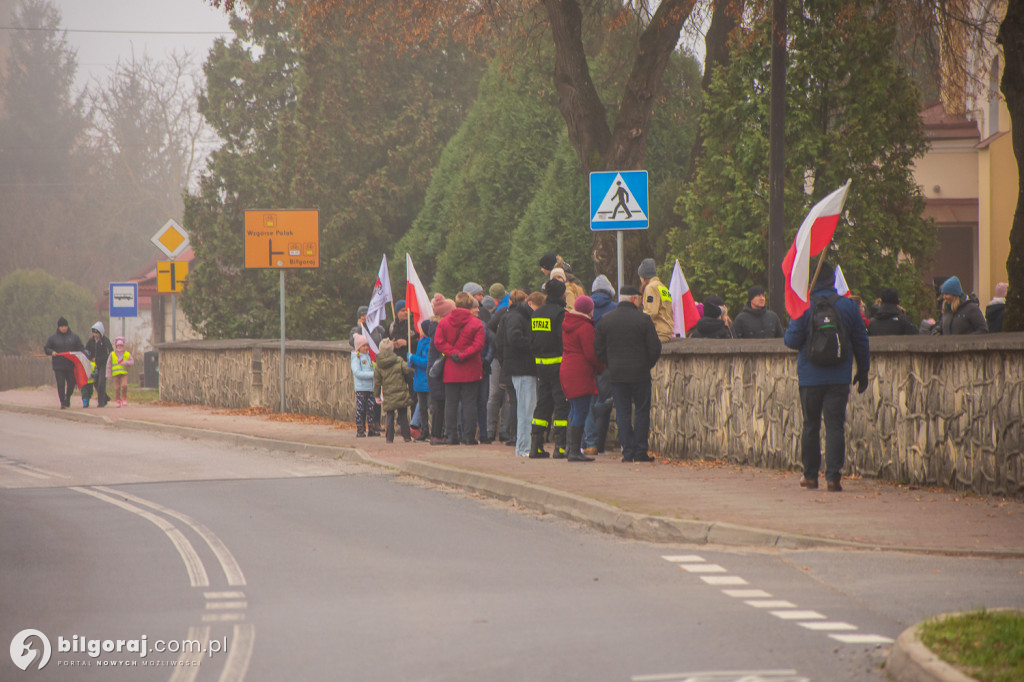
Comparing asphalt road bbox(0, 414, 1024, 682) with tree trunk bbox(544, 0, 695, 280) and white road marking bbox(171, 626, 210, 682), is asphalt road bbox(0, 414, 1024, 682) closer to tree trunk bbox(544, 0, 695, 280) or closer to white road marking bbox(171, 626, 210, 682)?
white road marking bbox(171, 626, 210, 682)

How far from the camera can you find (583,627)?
265 inches

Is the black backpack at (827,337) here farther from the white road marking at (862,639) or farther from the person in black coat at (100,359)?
the person in black coat at (100,359)

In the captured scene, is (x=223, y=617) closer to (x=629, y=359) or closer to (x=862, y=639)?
(x=862, y=639)

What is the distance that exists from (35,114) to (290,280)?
5454 centimetres

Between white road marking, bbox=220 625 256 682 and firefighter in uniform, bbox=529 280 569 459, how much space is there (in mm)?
7911

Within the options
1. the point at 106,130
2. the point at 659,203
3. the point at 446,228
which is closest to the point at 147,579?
the point at 659,203

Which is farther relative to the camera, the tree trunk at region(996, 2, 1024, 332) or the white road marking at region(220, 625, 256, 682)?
the tree trunk at region(996, 2, 1024, 332)

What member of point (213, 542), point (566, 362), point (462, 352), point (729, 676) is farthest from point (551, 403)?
point (729, 676)

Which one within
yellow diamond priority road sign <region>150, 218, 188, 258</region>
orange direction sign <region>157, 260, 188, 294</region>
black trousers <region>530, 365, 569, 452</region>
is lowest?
black trousers <region>530, 365, 569, 452</region>

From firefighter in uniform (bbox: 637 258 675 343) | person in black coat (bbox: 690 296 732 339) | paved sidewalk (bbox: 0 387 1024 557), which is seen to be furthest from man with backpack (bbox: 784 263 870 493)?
person in black coat (bbox: 690 296 732 339)

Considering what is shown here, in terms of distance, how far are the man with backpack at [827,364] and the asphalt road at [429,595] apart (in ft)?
8.20

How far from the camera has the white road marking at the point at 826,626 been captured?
6660mm

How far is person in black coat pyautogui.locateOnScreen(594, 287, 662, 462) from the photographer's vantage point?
45.9ft

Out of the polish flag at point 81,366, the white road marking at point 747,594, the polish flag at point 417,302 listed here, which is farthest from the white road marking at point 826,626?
the polish flag at point 81,366
